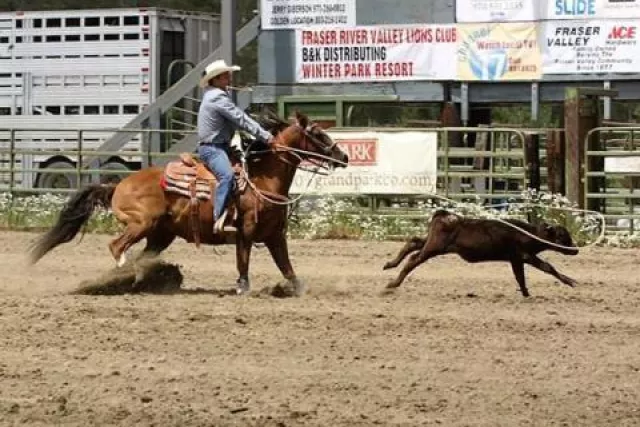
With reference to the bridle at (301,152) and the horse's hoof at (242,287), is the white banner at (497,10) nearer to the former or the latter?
the bridle at (301,152)

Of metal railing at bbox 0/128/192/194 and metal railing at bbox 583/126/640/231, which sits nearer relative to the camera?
metal railing at bbox 583/126/640/231

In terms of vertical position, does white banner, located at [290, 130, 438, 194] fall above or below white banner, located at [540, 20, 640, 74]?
below

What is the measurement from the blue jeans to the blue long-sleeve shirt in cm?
7

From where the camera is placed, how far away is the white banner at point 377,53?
24484mm

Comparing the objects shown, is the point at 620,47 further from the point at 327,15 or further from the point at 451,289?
the point at 451,289

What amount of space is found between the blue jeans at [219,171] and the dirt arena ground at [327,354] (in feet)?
2.54

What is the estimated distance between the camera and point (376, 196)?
822 inches

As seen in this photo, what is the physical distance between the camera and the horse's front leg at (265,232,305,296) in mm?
13117

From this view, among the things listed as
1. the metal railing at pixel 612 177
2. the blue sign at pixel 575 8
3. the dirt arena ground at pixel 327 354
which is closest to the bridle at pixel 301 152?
the dirt arena ground at pixel 327 354

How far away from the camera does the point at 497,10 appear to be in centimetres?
2394

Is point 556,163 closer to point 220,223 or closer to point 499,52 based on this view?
point 499,52

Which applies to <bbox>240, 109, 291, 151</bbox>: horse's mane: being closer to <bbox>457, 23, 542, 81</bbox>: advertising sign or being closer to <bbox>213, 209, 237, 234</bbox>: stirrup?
<bbox>213, 209, 237, 234</bbox>: stirrup

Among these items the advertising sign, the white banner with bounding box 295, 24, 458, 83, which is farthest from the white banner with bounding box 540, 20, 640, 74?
the white banner with bounding box 295, 24, 458, 83

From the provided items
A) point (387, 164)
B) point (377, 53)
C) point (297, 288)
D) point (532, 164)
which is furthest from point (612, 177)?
point (297, 288)
